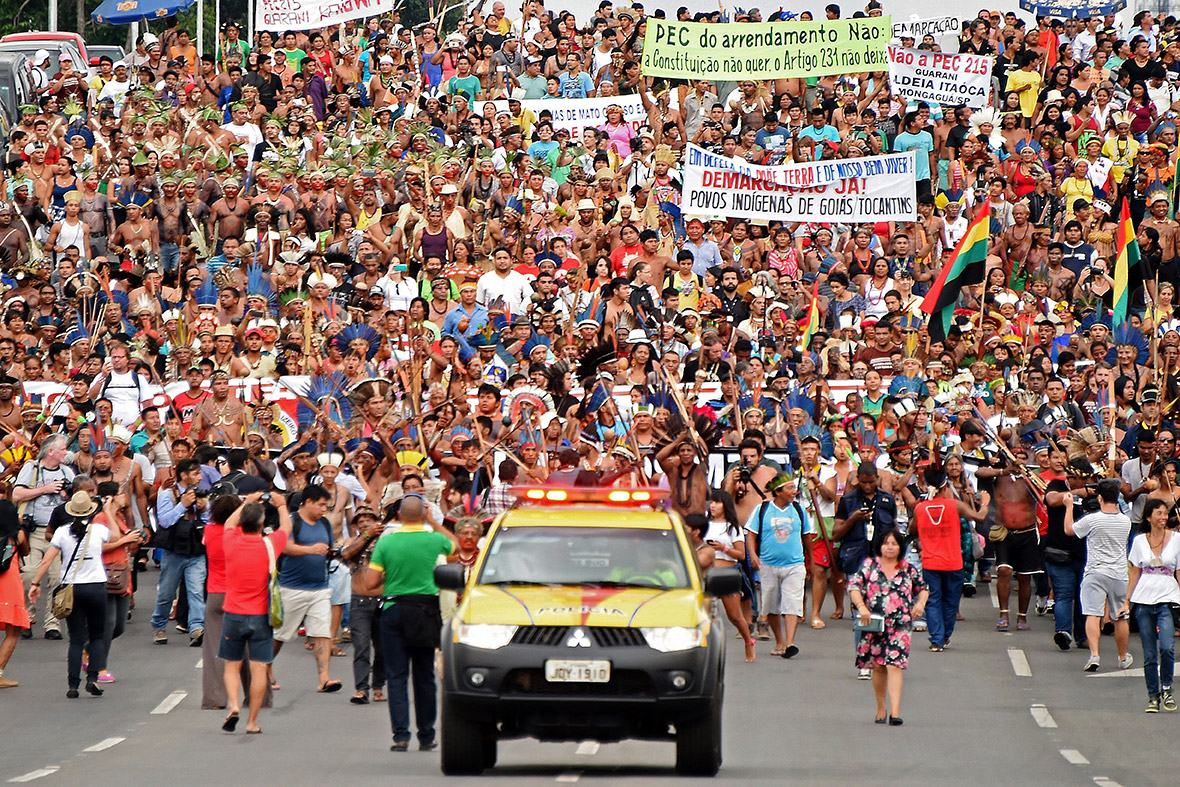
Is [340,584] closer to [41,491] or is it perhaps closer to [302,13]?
[41,491]

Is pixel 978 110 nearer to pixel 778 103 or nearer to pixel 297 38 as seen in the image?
pixel 778 103

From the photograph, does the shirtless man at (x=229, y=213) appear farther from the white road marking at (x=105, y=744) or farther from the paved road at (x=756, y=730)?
the white road marking at (x=105, y=744)

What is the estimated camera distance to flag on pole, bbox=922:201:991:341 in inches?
933

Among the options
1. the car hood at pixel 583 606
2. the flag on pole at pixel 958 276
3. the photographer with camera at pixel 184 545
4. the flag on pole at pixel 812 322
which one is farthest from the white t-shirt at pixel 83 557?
the flag on pole at pixel 958 276

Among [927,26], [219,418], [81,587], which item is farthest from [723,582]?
[927,26]

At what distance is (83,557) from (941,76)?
1976 cm

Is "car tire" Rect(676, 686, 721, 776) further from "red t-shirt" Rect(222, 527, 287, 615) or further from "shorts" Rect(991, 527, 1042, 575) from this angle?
"shorts" Rect(991, 527, 1042, 575)

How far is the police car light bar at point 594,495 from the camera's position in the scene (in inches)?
524

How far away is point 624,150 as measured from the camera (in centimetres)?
3089

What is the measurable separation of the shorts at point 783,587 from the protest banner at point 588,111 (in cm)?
1430

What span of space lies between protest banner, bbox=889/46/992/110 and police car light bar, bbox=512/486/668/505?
2058 centimetres

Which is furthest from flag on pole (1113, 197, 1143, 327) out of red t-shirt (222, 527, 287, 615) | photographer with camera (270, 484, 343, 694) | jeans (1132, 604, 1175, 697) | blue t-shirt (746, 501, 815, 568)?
red t-shirt (222, 527, 287, 615)

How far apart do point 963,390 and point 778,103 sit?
36.5 ft

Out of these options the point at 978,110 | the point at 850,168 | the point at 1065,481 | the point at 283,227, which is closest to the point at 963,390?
the point at 1065,481
